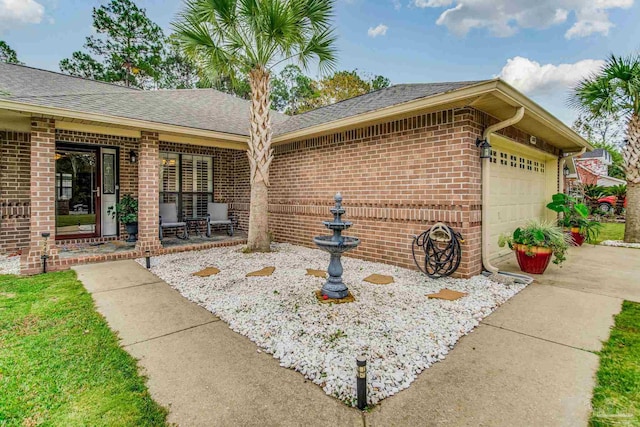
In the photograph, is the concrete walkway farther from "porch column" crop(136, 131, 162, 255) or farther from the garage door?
"porch column" crop(136, 131, 162, 255)

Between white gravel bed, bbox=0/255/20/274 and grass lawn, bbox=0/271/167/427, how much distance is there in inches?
76.0

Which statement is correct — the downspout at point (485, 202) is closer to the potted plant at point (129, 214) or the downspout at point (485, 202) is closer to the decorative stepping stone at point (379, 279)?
the decorative stepping stone at point (379, 279)

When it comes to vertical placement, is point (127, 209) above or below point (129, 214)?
above

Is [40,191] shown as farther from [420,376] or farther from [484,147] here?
[484,147]

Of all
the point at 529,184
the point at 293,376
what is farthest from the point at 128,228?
the point at 529,184

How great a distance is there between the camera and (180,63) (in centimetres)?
2538

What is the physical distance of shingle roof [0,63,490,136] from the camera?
528cm

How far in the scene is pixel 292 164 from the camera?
7555 mm

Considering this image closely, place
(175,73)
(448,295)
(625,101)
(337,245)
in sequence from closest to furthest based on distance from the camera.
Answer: (337,245) → (448,295) → (625,101) → (175,73)

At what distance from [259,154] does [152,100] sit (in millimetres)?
3551

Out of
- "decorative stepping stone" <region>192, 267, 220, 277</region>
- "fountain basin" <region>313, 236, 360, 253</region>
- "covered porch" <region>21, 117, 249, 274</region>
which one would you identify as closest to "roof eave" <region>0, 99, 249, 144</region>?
"covered porch" <region>21, 117, 249, 274</region>

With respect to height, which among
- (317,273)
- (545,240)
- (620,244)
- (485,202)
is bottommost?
(317,273)

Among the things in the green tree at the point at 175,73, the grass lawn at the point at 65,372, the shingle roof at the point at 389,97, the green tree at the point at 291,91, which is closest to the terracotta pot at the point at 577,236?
the shingle roof at the point at 389,97

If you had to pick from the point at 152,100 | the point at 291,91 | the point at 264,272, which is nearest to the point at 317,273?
the point at 264,272
